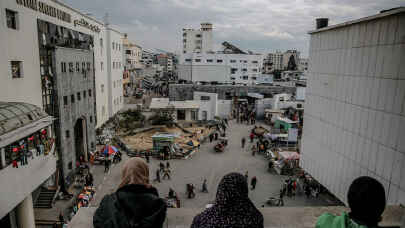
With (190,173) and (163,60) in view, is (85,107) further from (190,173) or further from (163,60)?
(163,60)

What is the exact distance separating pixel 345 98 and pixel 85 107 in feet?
59.2

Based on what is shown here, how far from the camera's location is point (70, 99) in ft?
58.4

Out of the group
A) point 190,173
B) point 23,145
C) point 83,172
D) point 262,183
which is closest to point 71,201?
point 83,172

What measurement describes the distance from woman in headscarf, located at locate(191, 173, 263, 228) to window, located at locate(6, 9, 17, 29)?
48.5ft

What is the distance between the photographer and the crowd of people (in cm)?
219

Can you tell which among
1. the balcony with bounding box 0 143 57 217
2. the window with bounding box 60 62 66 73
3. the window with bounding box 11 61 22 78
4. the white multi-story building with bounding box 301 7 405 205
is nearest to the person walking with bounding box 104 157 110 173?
the balcony with bounding box 0 143 57 217

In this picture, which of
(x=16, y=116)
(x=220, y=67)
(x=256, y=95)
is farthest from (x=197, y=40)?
(x=16, y=116)

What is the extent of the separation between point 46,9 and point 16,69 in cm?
469

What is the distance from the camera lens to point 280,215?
3643mm

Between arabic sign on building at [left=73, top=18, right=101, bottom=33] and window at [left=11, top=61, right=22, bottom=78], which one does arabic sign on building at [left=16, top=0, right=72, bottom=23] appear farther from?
window at [left=11, top=61, right=22, bottom=78]

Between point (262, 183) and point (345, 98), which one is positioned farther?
point (262, 183)

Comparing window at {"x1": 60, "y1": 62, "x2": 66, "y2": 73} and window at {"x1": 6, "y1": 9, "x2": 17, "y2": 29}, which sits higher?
window at {"x1": 6, "y1": 9, "x2": 17, "y2": 29}

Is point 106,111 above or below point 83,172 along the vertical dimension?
above

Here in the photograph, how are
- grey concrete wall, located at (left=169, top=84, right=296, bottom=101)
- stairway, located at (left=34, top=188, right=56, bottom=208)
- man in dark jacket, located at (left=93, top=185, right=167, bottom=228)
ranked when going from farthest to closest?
grey concrete wall, located at (left=169, top=84, right=296, bottom=101) < stairway, located at (left=34, top=188, right=56, bottom=208) < man in dark jacket, located at (left=93, top=185, right=167, bottom=228)
